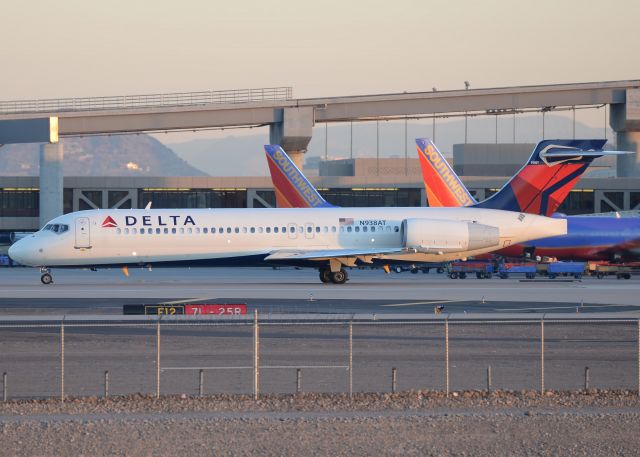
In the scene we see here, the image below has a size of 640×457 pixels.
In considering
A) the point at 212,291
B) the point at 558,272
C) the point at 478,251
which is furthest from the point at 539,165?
the point at 212,291

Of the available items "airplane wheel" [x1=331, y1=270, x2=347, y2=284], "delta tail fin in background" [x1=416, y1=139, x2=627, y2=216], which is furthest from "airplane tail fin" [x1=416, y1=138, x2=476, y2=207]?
"airplane wheel" [x1=331, y1=270, x2=347, y2=284]

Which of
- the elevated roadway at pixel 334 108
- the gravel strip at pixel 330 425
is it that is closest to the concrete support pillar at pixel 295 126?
the elevated roadway at pixel 334 108

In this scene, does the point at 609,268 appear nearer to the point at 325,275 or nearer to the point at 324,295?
the point at 325,275

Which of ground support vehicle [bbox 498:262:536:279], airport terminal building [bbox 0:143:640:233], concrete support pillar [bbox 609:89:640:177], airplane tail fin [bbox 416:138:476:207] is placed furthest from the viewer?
airport terminal building [bbox 0:143:640:233]

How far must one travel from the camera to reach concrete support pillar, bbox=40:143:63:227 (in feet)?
258

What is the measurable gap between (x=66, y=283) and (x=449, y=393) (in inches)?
1460

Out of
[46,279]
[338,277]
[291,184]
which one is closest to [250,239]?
[338,277]

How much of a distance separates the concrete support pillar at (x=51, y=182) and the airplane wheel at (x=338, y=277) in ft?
110

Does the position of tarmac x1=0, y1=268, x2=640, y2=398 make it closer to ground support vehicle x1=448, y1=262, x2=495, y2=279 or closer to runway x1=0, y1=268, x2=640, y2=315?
runway x1=0, y1=268, x2=640, y2=315

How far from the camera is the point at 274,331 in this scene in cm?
3003

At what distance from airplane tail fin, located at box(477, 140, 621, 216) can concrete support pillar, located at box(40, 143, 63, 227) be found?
3836 cm

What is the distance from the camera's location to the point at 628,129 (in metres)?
84.3

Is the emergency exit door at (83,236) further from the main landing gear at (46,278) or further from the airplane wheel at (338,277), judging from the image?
the airplane wheel at (338,277)

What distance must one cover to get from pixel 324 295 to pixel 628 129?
48.2 meters
